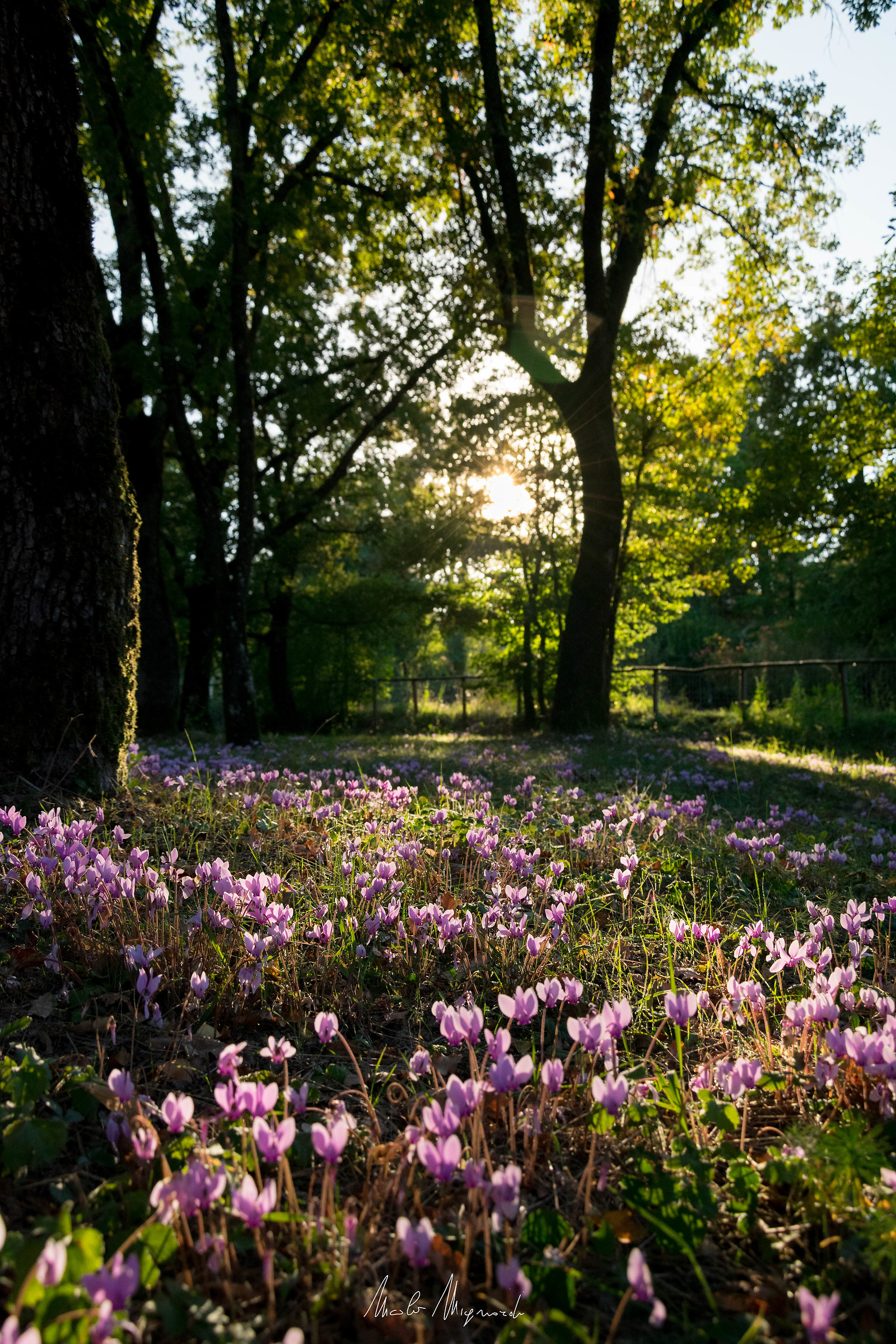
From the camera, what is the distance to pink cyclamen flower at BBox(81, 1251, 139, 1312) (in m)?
1.09

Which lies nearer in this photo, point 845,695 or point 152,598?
point 152,598

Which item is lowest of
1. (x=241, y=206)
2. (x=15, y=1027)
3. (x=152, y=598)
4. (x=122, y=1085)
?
(x=15, y=1027)

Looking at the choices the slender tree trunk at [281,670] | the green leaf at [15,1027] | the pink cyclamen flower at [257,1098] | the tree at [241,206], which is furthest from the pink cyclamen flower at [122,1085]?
the slender tree trunk at [281,670]

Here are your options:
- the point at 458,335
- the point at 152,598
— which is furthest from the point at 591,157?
the point at 152,598

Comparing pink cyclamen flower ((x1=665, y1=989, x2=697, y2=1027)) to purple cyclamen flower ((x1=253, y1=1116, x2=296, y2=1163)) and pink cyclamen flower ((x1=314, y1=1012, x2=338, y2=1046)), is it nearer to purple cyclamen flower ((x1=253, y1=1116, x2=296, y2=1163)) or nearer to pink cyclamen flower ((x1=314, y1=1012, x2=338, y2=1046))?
pink cyclamen flower ((x1=314, y1=1012, x2=338, y2=1046))

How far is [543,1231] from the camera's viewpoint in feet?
4.65

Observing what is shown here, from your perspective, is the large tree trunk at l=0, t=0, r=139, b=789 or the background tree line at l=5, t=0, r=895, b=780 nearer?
the large tree trunk at l=0, t=0, r=139, b=789

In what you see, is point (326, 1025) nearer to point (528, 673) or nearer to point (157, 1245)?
point (157, 1245)

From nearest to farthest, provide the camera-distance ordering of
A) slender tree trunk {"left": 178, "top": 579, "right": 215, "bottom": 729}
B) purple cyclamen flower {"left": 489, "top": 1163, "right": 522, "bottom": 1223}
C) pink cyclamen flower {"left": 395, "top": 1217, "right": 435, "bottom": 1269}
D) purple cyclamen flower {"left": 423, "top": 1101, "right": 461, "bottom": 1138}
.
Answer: pink cyclamen flower {"left": 395, "top": 1217, "right": 435, "bottom": 1269}
purple cyclamen flower {"left": 489, "top": 1163, "right": 522, "bottom": 1223}
purple cyclamen flower {"left": 423, "top": 1101, "right": 461, "bottom": 1138}
slender tree trunk {"left": 178, "top": 579, "right": 215, "bottom": 729}

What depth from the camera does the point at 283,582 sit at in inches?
864

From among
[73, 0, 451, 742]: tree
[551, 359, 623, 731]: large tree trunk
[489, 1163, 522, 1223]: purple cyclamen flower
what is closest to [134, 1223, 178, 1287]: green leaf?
[489, 1163, 522, 1223]: purple cyclamen flower

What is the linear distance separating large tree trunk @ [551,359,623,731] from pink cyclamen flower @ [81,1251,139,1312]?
12332mm

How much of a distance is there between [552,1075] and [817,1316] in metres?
0.67

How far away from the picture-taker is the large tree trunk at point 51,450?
4.20m
